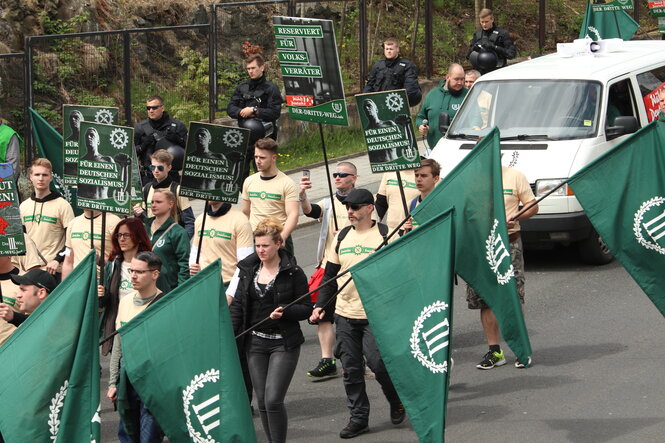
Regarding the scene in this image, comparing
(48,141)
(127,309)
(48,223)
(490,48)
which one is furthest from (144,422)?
(490,48)

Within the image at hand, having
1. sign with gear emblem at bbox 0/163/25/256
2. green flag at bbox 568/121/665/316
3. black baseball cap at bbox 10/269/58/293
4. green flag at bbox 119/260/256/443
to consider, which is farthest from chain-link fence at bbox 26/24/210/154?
green flag at bbox 119/260/256/443

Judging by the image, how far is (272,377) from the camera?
28.2 feet

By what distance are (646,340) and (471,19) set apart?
1655 cm

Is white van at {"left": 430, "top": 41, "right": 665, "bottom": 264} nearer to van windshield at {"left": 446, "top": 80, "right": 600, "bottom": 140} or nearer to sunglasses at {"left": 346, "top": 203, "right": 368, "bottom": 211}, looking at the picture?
van windshield at {"left": 446, "top": 80, "right": 600, "bottom": 140}

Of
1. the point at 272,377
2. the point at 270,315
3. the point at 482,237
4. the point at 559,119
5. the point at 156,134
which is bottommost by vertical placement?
the point at 272,377

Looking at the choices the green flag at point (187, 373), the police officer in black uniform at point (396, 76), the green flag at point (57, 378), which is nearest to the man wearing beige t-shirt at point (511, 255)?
the green flag at point (187, 373)

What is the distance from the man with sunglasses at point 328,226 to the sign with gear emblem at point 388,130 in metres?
0.29

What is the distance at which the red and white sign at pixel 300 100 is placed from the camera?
12078mm

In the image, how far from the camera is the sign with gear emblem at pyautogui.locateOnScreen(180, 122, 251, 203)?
32.8 ft

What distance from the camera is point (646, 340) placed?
1123 cm

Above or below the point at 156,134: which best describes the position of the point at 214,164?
above

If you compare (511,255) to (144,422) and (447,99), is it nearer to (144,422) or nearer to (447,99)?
(144,422)

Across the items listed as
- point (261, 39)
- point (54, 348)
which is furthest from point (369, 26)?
point (54, 348)

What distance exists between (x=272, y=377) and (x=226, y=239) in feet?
6.45
